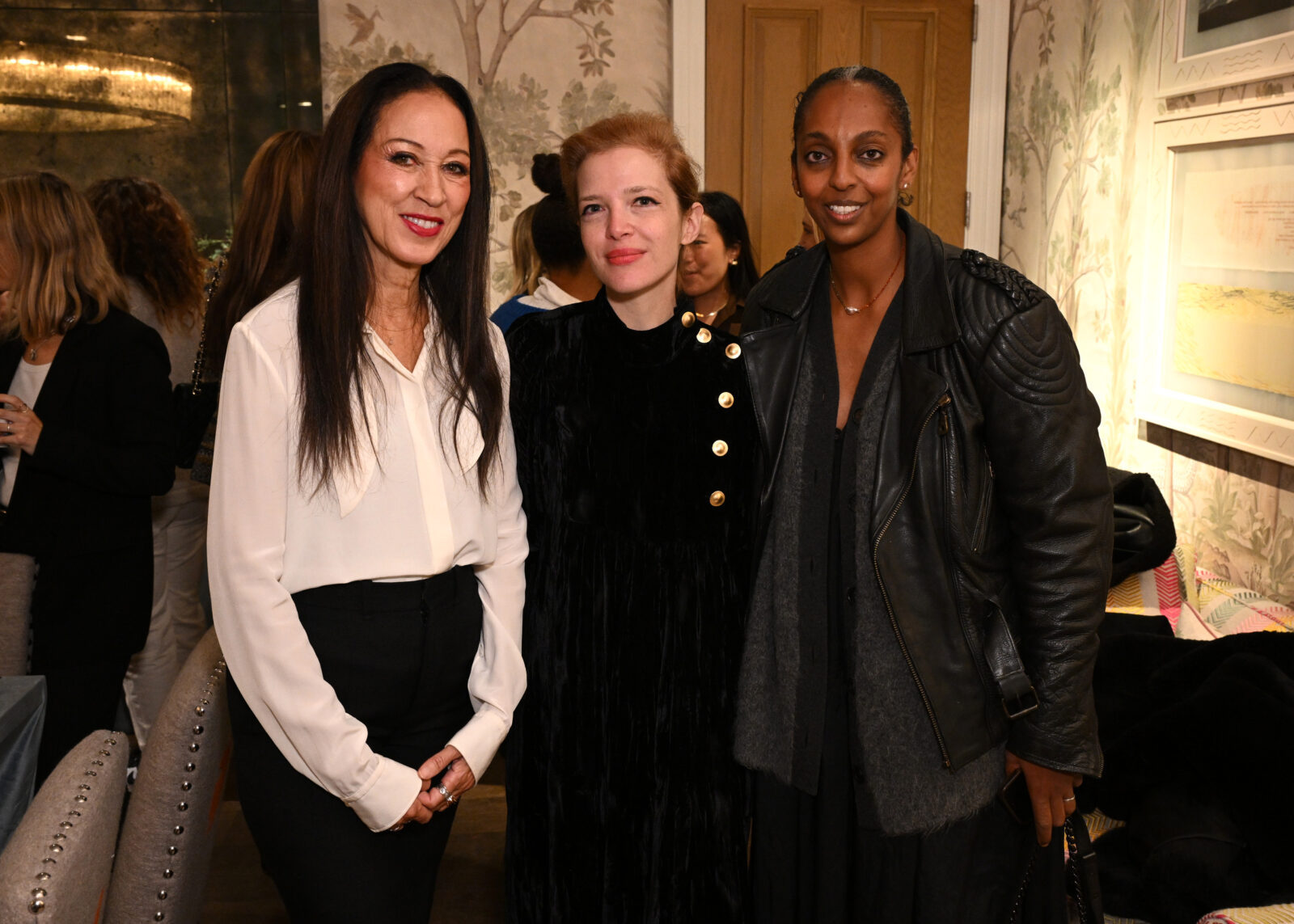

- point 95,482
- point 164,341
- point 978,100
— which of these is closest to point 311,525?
point 95,482

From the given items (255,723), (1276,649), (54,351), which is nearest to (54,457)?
(54,351)

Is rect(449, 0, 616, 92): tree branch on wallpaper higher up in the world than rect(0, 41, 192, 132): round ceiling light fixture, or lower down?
higher up

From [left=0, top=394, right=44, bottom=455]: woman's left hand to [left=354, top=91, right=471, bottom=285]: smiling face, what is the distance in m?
1.28

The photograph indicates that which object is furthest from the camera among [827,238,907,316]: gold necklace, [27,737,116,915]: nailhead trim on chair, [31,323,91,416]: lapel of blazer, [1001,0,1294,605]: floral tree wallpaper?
[1001,0,1294,605]: floral tree wallpaper

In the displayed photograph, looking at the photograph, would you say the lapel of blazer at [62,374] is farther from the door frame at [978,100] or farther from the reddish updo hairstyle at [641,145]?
the door frame at [978,100]

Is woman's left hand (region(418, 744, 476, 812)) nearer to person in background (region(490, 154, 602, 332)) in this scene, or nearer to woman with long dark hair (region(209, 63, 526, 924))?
woman with long dark hair (region(209, 63, 526, 924))

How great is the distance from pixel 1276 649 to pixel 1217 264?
1122 mm

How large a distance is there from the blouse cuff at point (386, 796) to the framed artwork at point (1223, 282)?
213cm

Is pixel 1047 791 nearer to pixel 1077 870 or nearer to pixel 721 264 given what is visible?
pixel 1077 870

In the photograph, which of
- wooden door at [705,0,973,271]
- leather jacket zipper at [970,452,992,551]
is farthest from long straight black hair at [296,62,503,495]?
wooden door at [705,0,973,271]

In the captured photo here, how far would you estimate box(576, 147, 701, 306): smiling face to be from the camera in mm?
1690

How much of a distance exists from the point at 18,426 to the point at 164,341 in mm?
873

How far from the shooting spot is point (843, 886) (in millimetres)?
1642

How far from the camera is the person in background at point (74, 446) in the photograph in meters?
2.34
